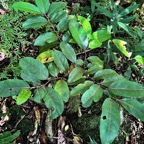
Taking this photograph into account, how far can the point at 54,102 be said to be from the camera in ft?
4.02

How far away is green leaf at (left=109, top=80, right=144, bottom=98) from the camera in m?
1.21

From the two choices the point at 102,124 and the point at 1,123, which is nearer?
the point at 102,124

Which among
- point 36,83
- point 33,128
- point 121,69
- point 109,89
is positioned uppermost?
point 36,83

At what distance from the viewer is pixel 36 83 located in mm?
1308

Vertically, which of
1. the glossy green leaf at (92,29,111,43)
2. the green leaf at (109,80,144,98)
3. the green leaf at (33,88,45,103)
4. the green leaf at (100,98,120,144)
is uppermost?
the glossy green leaf at (92,29,111,43)

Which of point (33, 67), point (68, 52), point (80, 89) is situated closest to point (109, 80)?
point (80, 89)

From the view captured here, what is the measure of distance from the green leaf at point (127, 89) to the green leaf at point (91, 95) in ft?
0.20

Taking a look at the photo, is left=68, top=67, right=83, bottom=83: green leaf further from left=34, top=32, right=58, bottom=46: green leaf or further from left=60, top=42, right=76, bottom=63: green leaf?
left=34, top=32, right=58, bottom=46: green leaf

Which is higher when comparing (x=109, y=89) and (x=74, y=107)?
(x=109, y=89)

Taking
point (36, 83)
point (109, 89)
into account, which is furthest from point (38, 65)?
point (109, 89)

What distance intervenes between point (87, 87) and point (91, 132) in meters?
0.72

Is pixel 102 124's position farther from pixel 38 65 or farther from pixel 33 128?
pixel 33 128

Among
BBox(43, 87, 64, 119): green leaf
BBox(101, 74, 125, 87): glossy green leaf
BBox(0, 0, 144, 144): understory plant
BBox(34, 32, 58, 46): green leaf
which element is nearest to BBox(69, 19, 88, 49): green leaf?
BBox(0, 0, 144, 144): understory plant

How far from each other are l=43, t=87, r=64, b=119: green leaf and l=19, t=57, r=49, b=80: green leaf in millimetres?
97
